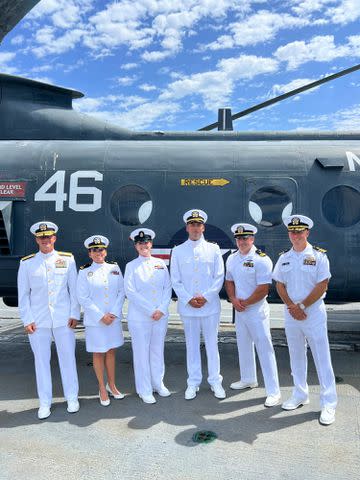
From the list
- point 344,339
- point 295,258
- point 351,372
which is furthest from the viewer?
point 344,339

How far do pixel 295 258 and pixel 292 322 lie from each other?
2.10 ft

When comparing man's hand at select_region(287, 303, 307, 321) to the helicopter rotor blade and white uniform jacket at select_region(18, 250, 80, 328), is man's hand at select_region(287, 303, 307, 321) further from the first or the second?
the helicopter rotor blade

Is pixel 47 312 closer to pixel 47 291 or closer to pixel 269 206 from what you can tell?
pixel 47 291

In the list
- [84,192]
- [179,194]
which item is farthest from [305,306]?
[84,192]

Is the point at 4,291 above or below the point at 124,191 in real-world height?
below

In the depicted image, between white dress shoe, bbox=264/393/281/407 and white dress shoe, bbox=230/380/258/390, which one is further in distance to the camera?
white dress shoe, bbox=230/380/258/390

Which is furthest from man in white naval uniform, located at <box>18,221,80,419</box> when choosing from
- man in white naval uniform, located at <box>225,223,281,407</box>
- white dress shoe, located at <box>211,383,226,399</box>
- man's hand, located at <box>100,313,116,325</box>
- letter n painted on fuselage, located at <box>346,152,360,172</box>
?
letter n painted on fuselage, located at <box>346,152,360,172</box>

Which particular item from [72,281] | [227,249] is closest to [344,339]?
[227,249]

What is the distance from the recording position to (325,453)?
11.3 feet

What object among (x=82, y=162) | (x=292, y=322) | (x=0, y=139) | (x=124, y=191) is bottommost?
(x=292, y=322)

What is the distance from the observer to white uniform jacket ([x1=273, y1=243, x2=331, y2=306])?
412 cm

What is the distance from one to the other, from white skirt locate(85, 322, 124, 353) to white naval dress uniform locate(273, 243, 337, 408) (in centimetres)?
180

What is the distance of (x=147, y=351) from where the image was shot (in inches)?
178

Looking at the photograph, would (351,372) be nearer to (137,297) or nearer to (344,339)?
(344,339)
